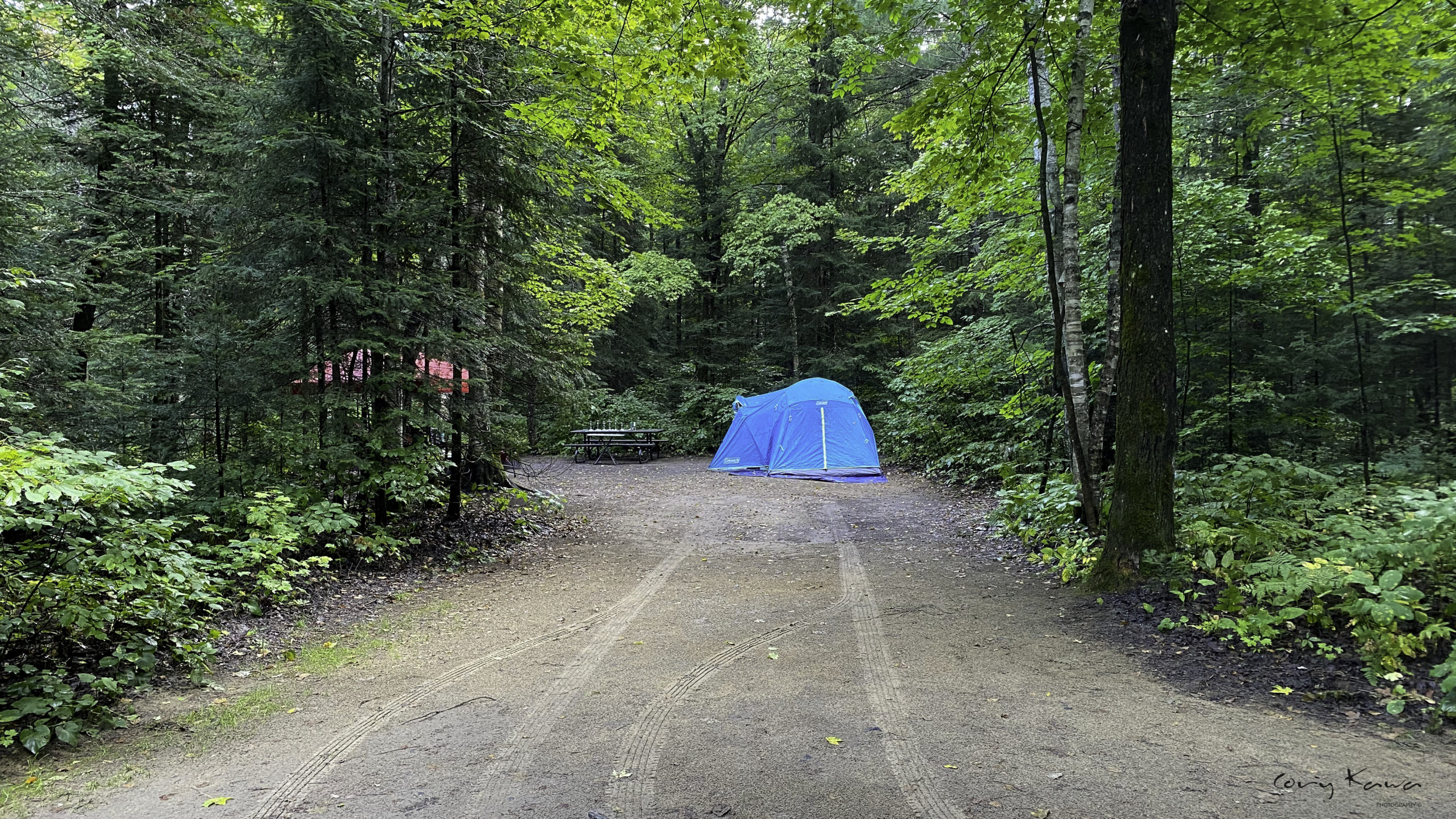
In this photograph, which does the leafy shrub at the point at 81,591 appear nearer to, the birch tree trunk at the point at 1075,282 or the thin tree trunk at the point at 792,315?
the birch tree trunk at the point at 1075,282

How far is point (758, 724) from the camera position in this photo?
12.2 feet

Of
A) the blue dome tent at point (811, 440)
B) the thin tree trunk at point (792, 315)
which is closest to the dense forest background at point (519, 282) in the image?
the blue dome tent at point (811, 440)

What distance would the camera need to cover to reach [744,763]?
3270 mm

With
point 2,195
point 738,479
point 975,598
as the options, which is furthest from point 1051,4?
point 738,479

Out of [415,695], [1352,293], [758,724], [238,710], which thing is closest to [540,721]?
[415,695]

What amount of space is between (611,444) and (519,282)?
1128cm

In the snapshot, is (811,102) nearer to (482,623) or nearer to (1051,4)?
(1051,4)

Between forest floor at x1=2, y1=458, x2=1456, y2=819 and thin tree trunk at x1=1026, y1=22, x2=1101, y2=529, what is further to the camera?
thin tree trunk at x1=1026, y1=22, x2=1101, y2=529

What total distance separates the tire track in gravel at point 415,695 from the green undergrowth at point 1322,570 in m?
3.98

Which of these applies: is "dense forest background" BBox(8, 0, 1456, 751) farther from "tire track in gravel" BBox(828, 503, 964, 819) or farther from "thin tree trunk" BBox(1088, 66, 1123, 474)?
"tire track in gravel" BBox(828, 503, 964, 819)

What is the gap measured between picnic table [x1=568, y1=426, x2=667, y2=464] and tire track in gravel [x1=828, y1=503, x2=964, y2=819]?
1362 cm

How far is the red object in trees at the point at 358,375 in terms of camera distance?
23.1 feet

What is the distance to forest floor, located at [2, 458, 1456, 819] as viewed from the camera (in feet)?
9.62

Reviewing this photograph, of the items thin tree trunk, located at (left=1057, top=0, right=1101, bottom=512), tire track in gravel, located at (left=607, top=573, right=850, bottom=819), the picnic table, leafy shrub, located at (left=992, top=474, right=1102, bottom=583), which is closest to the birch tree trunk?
thin tree trunk, located at (left=1057, top=0, right=1101, bottom=512)
